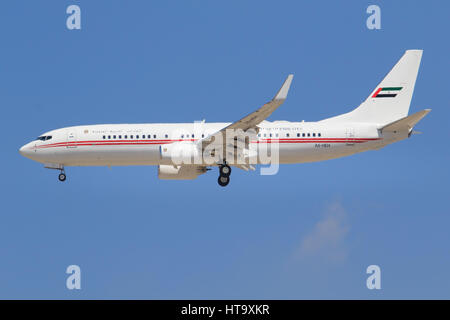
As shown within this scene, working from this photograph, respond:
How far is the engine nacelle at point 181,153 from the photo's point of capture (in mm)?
48625

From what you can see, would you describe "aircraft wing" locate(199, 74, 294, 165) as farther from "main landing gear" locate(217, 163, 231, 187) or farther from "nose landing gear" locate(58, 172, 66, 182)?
"nose landing gear" locate(58, 172, 66, 182)

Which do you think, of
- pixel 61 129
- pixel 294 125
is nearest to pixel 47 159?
pixel 61 129

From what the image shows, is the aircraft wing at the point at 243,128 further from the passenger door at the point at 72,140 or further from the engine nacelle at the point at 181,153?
the passenger door at the point at 72,140

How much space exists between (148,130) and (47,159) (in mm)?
6758

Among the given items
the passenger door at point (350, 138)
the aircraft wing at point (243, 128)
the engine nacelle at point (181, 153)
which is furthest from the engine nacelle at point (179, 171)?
the passenger door at point (350, 138)

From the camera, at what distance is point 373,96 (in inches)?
2026

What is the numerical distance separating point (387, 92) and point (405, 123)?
4.61 metres

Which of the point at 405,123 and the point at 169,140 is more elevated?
the point at 405,123

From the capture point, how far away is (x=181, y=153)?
48.6 meters

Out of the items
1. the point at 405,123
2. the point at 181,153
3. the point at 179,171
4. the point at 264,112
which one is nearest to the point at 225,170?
the point at 181,153

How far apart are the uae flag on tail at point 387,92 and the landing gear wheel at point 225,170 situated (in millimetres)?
10605

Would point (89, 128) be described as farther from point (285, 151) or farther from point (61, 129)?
point (285, 151)

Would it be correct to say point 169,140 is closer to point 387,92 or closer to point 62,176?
point 62,176
